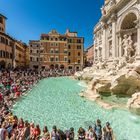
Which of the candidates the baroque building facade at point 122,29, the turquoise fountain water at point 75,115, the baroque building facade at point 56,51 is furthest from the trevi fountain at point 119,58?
the baroque building facade at point 56,51

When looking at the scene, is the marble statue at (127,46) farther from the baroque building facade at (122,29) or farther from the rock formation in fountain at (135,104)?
the rock formation in fountain at (135,104)

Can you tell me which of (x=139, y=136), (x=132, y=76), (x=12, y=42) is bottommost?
(x=139, y=136)

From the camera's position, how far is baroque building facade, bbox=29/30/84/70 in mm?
73562

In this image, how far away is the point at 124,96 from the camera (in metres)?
21.5

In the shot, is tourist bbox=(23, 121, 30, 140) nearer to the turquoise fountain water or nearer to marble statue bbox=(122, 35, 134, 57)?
the turquoise fountain water

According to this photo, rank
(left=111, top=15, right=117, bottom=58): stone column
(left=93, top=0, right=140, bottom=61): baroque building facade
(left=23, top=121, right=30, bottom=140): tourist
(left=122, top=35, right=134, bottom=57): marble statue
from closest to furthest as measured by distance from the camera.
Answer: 1. (left=23, top=121, right=30, bottom=140): tourist
2. (left=93, top=0, right=140, bottom=61): baroque building facade
3. (left=122, top=35, right=134, bottom=57): marble statue
4. (left=111, top=15, right=117, bottom=58): stone column

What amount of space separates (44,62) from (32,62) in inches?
154

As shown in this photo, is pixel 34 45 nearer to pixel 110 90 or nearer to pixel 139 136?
pixel 110 90

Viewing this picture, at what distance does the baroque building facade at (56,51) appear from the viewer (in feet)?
241

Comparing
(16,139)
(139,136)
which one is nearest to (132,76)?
(139,136)

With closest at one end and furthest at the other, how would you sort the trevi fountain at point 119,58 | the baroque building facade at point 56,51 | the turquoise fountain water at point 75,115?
the turquoise fountain water at point 75,115 → the trevi fountain at point 119,58 → the baroque building facade at point 56,51

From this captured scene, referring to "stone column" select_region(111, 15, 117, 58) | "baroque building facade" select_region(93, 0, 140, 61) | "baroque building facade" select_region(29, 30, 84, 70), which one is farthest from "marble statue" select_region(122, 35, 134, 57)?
"baroque building facade" select_region(29, 30, 84, 70)

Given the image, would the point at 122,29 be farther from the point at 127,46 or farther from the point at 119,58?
the point at 119,58

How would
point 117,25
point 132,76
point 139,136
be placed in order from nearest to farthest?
point 139,136 → point 132,76 → point 117,25
